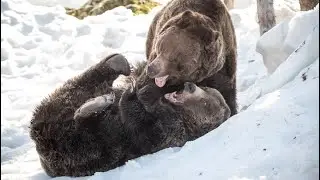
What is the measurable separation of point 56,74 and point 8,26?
2630mm

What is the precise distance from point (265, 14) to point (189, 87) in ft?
10.5

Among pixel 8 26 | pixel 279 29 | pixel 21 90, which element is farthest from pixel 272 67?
pixel 8 26

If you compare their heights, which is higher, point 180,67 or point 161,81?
point 180,67

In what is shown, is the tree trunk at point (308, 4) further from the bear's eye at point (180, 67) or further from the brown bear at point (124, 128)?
the bear's eye at point (180, 67)

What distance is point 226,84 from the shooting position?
5.16 metres

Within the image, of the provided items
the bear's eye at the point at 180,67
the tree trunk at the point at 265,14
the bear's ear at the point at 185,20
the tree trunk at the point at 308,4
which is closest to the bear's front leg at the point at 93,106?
the bear's eye at the point at 180,67

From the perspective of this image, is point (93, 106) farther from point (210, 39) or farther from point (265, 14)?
point (265, 14)

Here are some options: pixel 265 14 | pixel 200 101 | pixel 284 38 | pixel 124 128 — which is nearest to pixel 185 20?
pixel 200 101

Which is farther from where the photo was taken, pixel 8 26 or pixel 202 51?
pixel 8 26

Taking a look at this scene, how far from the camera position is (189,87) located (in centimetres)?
436

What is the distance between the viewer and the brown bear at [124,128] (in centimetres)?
458

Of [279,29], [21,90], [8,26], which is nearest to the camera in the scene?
[279,29]

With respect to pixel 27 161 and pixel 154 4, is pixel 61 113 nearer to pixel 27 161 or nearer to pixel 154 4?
pixel 27 161

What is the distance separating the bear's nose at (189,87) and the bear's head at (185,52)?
0.17 m
